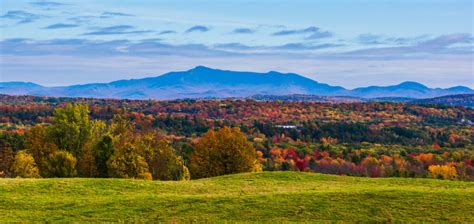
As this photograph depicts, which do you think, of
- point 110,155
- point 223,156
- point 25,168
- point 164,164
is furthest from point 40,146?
point 223,156

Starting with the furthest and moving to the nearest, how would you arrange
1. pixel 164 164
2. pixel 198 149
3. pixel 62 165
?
1. pixel 164 164
2. pixel 198 149
3. pixel 62 165

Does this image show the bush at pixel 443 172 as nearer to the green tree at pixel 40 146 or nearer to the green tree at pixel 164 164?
the green tree at pixel 164 164

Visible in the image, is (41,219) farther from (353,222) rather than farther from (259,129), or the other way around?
(259,129)

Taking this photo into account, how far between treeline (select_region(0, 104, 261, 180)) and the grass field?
21447 mm

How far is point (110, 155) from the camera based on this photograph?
51969mm

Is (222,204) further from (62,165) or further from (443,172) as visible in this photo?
(443,172)

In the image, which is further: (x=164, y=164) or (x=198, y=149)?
(x=164, y=164)

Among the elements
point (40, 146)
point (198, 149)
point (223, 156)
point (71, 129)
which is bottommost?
point (223, 156)

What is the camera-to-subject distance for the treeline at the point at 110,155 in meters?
51.5

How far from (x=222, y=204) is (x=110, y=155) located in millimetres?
29910

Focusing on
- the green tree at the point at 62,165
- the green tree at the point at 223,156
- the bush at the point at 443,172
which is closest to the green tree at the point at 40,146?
the green tree at the point at 62,165

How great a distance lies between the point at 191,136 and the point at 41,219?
358 feet

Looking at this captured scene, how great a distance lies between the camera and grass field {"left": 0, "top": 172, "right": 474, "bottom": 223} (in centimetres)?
2266

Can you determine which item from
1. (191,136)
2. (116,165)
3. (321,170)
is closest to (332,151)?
(321,170)
